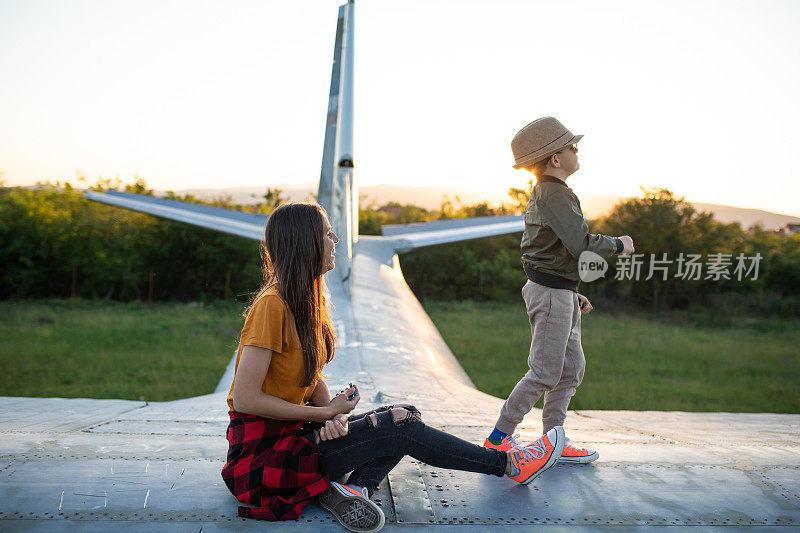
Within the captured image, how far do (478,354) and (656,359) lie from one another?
15.5ft

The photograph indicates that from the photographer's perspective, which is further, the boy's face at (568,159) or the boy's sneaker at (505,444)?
the boy's sneaker at (505,444)

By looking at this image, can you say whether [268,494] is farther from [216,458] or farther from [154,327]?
[154,327]

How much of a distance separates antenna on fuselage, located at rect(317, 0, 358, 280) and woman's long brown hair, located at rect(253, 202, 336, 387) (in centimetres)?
696

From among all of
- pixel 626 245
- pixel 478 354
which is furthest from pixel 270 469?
pixel 478 354

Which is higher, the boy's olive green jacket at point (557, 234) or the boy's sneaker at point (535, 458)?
the boy's olive green jacket at point (557, 234)

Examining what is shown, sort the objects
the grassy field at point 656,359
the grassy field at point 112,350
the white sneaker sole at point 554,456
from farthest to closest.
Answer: the grassy field at point 656,359 → the grassy field at point 112,350 → the white sneaker sole at point 554,456

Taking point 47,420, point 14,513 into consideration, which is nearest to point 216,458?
point 14,513

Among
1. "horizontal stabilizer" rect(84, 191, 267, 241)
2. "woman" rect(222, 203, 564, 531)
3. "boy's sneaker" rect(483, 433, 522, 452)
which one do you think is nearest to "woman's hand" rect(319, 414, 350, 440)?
"woman" rect(222, 203, 564, 531)

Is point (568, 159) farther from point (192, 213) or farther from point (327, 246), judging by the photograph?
point (192, 213)

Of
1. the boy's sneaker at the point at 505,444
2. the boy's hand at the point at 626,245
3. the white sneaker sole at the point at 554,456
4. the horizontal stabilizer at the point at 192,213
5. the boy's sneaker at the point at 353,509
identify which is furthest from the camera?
the horizontal stabilizer at the point at 192,213

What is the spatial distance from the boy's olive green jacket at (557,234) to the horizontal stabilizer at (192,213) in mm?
7107

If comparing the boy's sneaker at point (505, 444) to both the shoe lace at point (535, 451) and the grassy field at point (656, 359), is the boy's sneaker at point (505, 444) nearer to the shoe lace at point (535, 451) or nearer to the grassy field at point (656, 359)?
the shoe lace at point (535, 451)

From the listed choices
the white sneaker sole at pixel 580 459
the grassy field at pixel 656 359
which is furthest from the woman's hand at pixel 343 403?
the grassy field at pixel 656 359

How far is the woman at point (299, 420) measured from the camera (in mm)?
2742
